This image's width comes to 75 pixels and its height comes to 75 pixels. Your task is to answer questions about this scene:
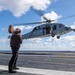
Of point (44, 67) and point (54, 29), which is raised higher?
point (54, 29)

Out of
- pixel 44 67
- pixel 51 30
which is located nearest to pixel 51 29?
pixel 51 30

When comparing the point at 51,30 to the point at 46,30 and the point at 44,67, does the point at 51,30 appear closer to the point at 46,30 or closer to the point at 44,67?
the point at 46,30

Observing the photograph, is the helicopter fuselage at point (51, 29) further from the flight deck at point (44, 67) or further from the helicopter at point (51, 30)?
the flight deck at point (44, 67)

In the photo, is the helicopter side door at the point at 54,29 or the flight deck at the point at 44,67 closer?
the flight deck at the point at 44,67

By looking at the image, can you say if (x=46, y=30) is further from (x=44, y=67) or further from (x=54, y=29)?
(x=44, y=67)

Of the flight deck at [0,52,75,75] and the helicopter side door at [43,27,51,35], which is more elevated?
the helicopter side door at [43,27,51,35]

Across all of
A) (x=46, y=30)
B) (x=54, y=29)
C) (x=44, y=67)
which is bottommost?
(x=44, y=67)

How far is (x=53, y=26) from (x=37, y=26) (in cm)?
412

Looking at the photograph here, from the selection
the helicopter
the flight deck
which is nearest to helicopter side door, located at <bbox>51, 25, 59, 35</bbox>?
the helicopter

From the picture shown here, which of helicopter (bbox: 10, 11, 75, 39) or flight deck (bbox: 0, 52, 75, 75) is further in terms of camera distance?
helicopter (bbox: 10, 11, 75, 39)

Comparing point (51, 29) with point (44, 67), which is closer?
point (44, 67)

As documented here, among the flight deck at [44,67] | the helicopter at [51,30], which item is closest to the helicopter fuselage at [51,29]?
the helicopter at [51,30]

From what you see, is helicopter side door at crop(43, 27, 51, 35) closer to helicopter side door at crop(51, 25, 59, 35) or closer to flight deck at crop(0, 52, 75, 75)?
helicopter side door at crop(51, 25, 59, 35)

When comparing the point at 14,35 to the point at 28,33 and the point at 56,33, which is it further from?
the point at 28,33
